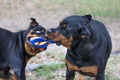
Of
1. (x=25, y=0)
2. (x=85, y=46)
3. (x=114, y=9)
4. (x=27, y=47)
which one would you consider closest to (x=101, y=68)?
(x=85, y=46)

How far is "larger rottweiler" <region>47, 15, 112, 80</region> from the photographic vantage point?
5.31 meters

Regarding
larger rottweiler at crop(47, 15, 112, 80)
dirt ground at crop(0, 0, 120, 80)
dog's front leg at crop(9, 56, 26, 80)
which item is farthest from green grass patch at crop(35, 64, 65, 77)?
dirt ground at crop(0, 0, 120, 80)

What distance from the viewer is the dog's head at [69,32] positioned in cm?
529

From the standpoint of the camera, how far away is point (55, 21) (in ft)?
39.9

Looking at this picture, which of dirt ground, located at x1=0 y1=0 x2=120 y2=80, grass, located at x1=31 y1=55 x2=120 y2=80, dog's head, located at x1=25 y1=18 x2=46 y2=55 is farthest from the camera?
dirt ground, located at x1=0 y1=0 x2=120 y2=80

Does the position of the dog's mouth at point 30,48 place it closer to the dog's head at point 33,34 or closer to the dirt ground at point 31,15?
the dog's head at point 33,34

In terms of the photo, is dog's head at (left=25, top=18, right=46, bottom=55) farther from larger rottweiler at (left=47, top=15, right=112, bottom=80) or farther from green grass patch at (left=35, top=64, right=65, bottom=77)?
green grass patch at (left=35, top=64, right=65, bottom=77)

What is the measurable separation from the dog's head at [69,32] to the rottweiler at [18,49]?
2.42 ft

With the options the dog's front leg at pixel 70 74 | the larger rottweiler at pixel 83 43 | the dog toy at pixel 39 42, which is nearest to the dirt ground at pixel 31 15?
the dog's front leg at pixel 70 74

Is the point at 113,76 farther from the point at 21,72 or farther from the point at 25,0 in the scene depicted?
the point at 25,0

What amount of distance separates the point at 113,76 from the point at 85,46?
1.67 meters

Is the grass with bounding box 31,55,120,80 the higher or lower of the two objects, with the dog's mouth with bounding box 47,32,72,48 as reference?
lower

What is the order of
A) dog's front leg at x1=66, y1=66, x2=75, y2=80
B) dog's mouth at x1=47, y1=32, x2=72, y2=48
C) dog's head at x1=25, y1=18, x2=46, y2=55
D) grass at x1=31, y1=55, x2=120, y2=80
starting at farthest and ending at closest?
grass at x1=31, y1=55, x2=120, y2=80 < dog's head at x1=25, y1=18, x2=46, y2=55 < dog's front leg at x1=66, y1=66, x2=75, y2=80 < dog's mouth at x1=47, y1=32, x2=72, y2=48

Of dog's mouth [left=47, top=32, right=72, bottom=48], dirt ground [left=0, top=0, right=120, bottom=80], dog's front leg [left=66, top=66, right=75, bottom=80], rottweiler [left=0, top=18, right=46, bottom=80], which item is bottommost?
dirt ground [left=0, top=0, right=120, bottom=80]
